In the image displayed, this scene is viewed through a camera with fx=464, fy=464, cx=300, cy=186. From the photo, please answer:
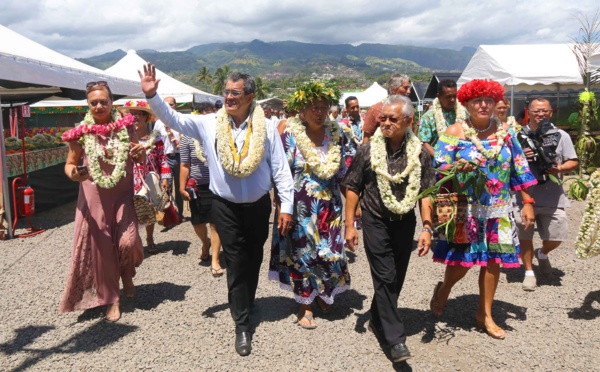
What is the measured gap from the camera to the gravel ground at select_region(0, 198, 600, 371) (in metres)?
3.59

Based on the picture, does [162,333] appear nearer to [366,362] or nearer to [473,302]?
[366,362]

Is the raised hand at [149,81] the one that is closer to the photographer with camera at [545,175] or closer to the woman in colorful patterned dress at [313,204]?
the woman in colorful patterned dress at [313,204]

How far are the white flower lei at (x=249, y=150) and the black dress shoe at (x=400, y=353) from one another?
1730mm

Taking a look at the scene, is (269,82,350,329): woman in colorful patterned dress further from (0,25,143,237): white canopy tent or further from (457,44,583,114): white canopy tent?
(457,44,583,114): white canopy tent

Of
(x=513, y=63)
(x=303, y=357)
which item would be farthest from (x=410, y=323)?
(x=513, y=63)

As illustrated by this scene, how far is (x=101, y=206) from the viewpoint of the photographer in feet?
14.5

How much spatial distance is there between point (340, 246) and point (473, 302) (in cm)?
158

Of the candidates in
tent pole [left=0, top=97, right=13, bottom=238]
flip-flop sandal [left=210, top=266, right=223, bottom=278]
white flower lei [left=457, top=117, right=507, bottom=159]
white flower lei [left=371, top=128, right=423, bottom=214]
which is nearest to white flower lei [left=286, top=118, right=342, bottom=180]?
white flower lei [left=371, top=128, right=423, bottom=214]

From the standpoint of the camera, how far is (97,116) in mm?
4328

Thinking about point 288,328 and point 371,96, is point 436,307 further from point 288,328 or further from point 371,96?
point 371,96

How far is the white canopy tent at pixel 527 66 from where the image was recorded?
13.7 meters

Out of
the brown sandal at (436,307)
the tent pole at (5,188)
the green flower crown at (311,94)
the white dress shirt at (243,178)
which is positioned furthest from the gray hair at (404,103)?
the tent pole at (5,188)

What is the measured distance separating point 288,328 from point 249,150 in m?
1.67

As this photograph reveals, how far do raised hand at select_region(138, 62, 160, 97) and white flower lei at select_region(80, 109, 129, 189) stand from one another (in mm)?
1105
